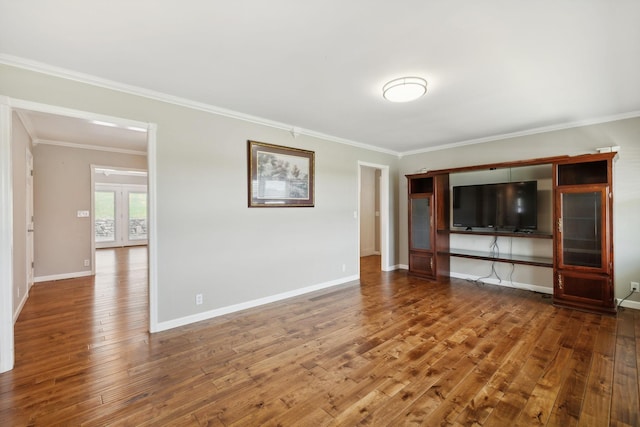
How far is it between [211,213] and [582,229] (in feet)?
15.4

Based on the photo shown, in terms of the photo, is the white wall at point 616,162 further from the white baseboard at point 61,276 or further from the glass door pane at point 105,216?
the glass door pane at point 105,216

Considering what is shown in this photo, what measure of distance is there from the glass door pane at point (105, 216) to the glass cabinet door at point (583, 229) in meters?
11.7

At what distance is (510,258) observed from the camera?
14.1ft

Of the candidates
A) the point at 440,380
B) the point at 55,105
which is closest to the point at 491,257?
the point at 440,380

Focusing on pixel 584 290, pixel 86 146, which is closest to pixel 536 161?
pixel 584 290

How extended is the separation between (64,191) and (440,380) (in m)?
6.68

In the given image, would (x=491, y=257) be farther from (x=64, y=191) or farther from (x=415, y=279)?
(x=64, y=191)

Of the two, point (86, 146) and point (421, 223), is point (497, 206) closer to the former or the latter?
point (421, 223)

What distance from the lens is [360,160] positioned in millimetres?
5281

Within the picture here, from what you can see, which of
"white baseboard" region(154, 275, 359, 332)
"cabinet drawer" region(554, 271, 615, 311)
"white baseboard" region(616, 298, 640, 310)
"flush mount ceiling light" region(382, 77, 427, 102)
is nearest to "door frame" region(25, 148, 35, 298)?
"white baseboard" region(154, 275, 359, 332)

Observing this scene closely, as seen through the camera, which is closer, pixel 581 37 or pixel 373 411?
pixel 373 411

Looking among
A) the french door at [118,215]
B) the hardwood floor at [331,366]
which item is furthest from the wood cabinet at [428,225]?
the french door at [118,215]

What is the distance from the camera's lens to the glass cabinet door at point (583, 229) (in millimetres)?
3479

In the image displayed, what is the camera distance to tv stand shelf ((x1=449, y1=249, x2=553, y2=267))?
3974 millimetres
